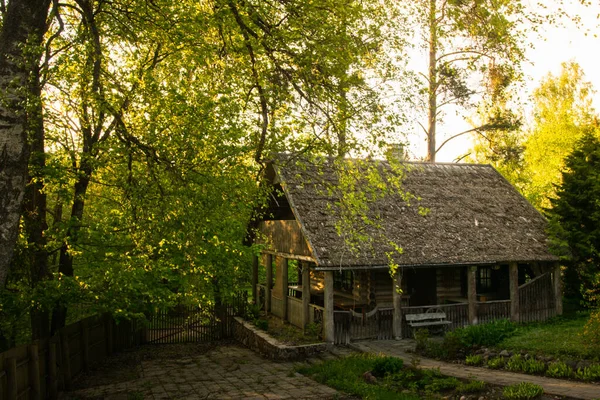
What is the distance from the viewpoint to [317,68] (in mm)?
11070

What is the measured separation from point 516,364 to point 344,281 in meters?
9.72

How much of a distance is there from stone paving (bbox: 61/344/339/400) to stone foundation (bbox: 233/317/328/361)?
34cm

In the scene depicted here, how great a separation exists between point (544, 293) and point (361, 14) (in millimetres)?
14010

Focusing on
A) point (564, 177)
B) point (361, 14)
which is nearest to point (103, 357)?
point (361, 14)

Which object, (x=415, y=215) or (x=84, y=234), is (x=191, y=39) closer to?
(x=84, y=234)

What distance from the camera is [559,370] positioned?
39.3 feet

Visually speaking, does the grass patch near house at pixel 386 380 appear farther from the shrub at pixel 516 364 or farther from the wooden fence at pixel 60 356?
the wooden fence at pixel 60 356

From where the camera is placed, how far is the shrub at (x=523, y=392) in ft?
32.2

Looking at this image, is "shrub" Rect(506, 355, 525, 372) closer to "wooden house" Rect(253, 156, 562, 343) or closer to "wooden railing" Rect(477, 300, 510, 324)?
"wooden house" Rect(253, 156, 562, 343)

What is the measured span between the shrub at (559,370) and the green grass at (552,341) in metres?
0.85

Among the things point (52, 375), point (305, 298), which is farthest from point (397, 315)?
point (52, 375)

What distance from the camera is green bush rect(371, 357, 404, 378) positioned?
12.8 meters

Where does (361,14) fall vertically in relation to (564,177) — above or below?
above

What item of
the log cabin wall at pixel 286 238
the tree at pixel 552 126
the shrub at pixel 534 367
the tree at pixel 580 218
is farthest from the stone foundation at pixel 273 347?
the tree at pixel 552 126
